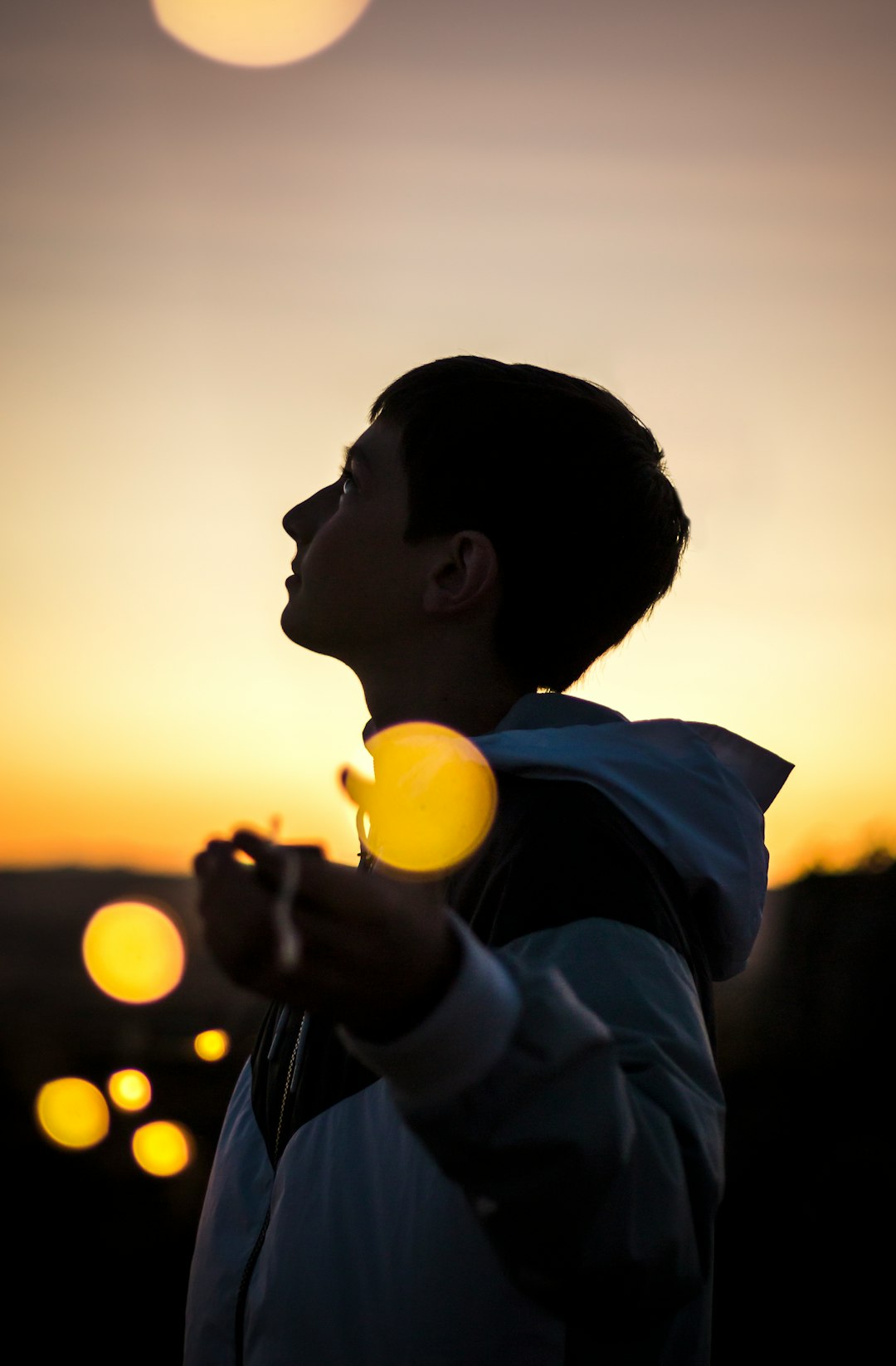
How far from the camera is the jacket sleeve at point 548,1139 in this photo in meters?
0.86

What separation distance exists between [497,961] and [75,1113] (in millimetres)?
9778

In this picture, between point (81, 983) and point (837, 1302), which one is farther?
point (81, 983)

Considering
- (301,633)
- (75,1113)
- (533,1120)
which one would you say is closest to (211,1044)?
(301,633)

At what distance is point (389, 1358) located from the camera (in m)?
1.29

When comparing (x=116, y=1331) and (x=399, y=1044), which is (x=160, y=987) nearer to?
(x=116, y=1331)

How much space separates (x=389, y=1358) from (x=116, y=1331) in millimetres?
10243

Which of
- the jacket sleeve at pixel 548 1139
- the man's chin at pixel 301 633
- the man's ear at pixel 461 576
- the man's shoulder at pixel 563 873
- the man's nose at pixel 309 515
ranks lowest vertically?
the jacket sleeve at pixel 548 1139

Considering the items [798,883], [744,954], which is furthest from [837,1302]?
[744,954]

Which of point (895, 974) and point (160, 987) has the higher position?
point (160, 987)

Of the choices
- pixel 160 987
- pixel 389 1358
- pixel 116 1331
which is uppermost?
pixel 389 1358

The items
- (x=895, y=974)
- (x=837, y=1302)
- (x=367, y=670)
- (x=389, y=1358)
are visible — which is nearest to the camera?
(x=389, y=1358)

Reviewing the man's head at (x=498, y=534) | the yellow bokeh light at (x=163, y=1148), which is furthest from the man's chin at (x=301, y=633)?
the yellow bokeh light at (x=163, y=1148)

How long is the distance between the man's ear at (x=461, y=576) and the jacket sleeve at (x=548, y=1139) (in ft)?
4.08

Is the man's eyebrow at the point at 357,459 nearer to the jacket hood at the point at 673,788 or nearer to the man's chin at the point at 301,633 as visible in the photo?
the man's chin at the point at 301,633
